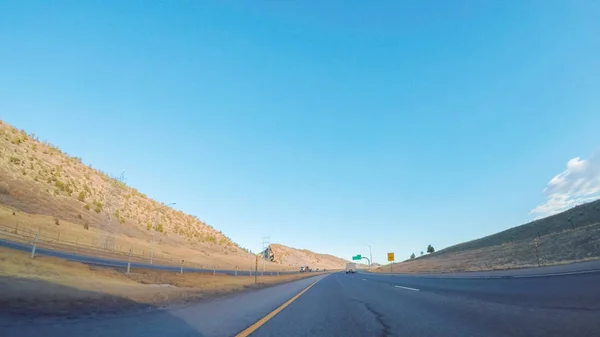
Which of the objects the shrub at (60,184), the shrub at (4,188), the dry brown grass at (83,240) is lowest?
the dry brown grass at (83,240)

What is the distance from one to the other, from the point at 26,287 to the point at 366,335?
359 inches

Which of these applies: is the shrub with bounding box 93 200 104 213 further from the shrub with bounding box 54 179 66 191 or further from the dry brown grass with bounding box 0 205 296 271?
the shrub with bounding box 54 179 66 191

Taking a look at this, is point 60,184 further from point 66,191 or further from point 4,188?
point 4,188

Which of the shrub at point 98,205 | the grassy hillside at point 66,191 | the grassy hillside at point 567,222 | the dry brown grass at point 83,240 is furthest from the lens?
the shrub at point 98,205

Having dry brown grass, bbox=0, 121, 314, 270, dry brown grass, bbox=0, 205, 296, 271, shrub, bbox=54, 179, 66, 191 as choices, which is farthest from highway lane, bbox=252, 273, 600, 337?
shrub, bbox=54, 179, 66, 191

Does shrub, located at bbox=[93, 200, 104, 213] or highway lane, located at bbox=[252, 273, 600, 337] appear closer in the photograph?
highway lane, located at bbox=[252, 273, 600, 337]

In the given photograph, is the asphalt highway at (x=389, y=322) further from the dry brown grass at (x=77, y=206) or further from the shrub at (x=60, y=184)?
the shrub at (x=60, y=184)

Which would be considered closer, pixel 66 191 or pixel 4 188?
pixel 4 188

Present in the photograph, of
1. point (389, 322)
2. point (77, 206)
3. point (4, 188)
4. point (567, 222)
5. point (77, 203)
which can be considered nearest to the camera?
point (389, 322)

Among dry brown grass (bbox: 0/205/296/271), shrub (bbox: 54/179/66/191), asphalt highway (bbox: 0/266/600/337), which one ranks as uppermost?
shrub (bbox: 54/179/66/191)

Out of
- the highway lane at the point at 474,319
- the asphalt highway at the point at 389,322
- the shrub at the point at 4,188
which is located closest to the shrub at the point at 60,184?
the shrub at the point at 4,188

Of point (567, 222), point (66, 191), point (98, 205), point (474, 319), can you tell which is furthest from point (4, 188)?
point (567, 222)

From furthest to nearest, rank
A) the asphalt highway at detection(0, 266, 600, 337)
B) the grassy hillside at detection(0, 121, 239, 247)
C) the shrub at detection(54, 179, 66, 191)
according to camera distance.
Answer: the shrub at detection(54, 179, 66, 191)
the grassy hillside at detection(0, 121, 239, 247)
the asphalt highway at detection(0, 266, 600, 337)

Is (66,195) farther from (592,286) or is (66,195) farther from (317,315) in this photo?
(592,286)
